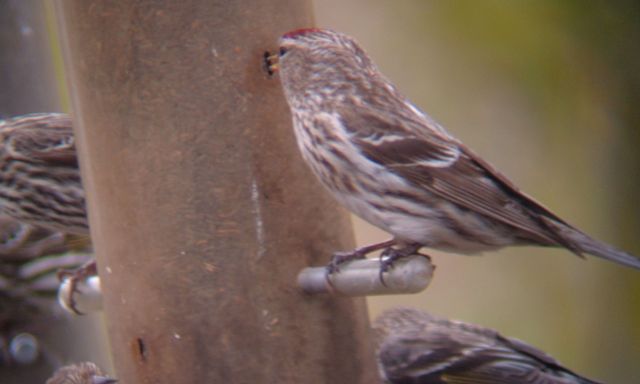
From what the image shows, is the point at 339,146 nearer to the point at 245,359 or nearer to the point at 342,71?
the point at 342,71

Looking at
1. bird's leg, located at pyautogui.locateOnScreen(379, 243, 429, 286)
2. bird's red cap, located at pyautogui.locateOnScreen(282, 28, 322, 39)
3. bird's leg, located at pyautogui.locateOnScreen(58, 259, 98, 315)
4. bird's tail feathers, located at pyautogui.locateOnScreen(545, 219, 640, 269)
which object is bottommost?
bird's leg, located at pyautogui.locateOnScreen(58, 259, 98, 315)

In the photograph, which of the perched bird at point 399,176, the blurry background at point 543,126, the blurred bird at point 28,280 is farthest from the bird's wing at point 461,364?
the blurred bird at point 28,280

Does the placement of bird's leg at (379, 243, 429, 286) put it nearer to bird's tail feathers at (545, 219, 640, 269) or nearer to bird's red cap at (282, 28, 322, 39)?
bird's tail feathers at (545, 219, 640, 269)

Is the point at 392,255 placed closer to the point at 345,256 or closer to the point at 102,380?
the point at 345,256

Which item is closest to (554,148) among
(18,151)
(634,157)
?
(634,157)

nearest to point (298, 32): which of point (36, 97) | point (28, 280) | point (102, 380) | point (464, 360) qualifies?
point (102, 380)

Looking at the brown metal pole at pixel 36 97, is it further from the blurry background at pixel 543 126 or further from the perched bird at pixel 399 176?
the perched bird at pixel 399 176

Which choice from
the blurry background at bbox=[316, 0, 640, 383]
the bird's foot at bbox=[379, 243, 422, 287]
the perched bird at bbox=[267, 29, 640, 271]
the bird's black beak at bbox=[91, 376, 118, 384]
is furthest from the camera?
the blurry background at bbox=[316, 0, 640, 383]

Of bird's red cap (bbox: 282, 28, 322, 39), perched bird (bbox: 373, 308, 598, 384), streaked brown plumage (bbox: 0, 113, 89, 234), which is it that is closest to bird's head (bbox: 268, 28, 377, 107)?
bird's red cap (bbox: 282, 28, 322, 39)
